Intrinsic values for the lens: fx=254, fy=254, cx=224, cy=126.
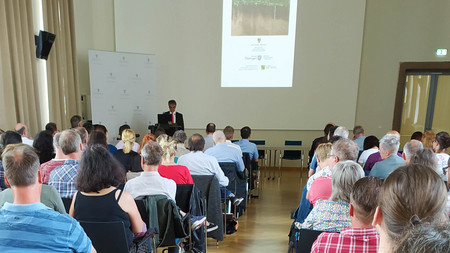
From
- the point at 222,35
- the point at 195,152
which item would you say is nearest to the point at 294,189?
the point at 195,152

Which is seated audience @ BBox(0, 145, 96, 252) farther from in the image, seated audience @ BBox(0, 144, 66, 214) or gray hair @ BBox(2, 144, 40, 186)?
seated audience @ BBox(0, 144, 66, 214)

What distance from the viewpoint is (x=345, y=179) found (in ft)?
5.06

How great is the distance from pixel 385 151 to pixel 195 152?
2.17 meters

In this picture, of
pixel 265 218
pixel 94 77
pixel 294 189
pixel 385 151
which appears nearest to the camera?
pixel 385 151

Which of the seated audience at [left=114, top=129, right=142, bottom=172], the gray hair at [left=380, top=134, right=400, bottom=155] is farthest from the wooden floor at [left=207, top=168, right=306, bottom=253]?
the gray hair at [left=380, top=134, right=400, bottom=155]

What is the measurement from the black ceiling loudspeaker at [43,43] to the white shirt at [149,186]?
4339mm

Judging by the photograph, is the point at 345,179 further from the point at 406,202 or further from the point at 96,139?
the point at 96,139

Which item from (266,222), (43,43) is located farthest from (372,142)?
(43,43)

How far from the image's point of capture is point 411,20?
6.02 meters

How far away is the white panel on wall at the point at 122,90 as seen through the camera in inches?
232

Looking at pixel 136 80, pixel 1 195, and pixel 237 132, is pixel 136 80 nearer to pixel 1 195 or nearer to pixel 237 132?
pixel 237 132

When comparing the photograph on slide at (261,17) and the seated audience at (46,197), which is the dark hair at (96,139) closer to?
the seated audience at (46,197)

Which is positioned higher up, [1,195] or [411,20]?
[411,20]

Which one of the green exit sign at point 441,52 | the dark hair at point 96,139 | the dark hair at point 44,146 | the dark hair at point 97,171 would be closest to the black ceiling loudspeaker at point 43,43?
the dark hair at point 44,146
